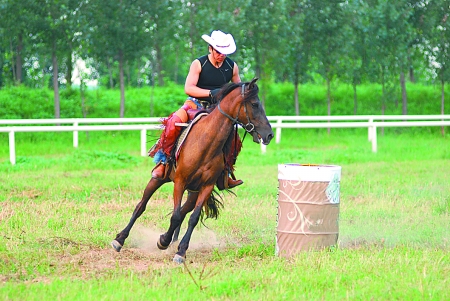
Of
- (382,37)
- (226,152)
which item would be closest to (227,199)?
(226,152)

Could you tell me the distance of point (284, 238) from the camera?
8.59 m

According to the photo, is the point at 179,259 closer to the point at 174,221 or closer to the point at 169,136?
the point at 174,221

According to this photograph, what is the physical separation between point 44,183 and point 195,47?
39.9ft

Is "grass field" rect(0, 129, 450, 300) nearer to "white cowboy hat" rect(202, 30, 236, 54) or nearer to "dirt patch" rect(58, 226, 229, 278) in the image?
"dirt patch" rect(58, 226, 229, 278)

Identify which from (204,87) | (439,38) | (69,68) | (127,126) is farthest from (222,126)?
(439,38)

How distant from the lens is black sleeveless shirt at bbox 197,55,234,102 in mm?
9445

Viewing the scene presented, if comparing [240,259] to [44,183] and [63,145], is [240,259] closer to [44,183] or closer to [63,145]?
[44,183]

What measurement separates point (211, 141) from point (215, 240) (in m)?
1.74

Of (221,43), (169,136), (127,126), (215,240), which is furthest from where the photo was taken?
(127,126)

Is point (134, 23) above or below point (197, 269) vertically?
above

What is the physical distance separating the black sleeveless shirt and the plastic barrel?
152 centimetres

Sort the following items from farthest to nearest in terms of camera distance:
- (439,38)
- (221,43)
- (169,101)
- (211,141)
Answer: (169,101), (439,38), (221,43), (211,141)

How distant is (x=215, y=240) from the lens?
998 cm

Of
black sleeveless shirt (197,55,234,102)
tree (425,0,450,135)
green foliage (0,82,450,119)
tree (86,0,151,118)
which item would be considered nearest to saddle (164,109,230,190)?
black sleeveless shirt (197,55,234,102)
